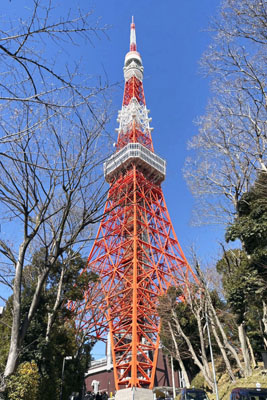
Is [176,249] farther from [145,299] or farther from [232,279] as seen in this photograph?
[232,279]

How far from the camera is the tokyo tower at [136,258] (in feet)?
66.1

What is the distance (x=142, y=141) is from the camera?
34.2m

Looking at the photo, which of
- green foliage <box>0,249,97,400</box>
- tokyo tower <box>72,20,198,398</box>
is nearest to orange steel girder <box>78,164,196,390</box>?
tokyo tower <box>72,20,198,398</box>

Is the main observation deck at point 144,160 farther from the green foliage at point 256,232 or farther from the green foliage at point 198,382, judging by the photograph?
the green foliage at point 256,232

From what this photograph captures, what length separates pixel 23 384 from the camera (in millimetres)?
5730

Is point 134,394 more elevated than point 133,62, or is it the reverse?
point 133,62

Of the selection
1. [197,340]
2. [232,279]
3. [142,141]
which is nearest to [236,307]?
[232,279]

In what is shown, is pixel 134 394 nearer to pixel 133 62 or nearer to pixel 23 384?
pixel 23 384

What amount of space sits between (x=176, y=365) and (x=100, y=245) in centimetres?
→ 1265

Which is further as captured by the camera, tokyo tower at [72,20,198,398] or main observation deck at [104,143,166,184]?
main observation deck at [104,143,166,184]

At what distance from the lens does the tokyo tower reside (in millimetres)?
20156

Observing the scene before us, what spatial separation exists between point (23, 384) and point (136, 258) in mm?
17817

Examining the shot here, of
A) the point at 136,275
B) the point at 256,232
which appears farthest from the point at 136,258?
the point at 256,232

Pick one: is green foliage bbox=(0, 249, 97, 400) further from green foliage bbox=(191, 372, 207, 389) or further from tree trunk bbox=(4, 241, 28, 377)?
green foliage bbox=(191, 372, 207, 389)
